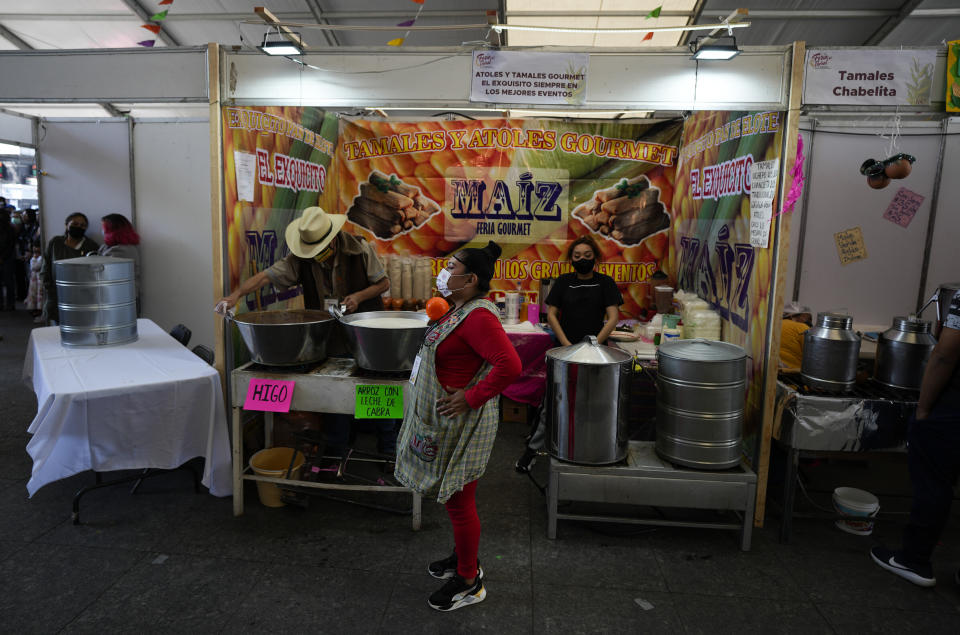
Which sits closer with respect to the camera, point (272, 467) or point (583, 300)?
point (272, 467)

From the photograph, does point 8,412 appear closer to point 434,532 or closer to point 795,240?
point 434,532

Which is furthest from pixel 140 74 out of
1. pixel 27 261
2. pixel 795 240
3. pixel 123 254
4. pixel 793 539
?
pixel 27 261

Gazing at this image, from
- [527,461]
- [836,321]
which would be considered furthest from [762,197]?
[527,461]

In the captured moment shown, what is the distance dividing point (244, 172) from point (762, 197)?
318 cm

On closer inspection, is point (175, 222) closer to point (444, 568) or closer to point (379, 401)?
point (379, 401)

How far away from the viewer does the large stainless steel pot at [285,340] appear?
3.27 metres

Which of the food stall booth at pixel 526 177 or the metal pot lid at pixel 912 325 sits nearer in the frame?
the food stall booth at pixel 526 177

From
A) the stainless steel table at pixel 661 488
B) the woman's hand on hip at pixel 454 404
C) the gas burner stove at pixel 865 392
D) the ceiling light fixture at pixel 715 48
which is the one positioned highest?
the ceiling light fixture at pixel 715 48

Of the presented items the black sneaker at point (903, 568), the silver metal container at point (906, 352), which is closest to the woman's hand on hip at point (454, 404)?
the black sneaker at point (903, 568)

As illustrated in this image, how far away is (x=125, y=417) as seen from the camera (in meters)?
3.21

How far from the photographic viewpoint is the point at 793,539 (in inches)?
136

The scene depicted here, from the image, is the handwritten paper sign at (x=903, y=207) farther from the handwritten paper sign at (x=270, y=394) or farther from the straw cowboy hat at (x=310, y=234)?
the handwritten paper sign at (x=270, y=394)

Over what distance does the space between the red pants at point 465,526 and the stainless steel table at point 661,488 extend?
2.53ft

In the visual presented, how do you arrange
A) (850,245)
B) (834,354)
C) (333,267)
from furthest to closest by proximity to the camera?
(850,245)
(333,267)
(834,354)
